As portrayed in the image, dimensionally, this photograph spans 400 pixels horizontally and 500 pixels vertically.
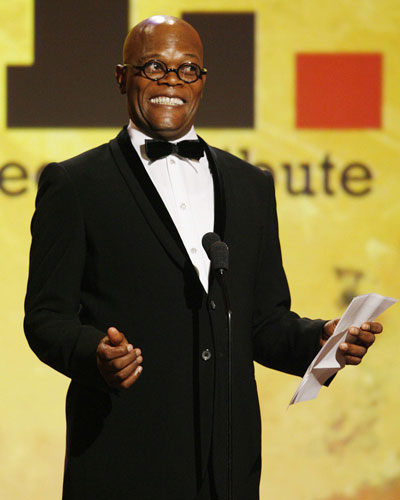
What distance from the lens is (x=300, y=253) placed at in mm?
3498

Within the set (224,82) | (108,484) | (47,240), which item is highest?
(224,82)

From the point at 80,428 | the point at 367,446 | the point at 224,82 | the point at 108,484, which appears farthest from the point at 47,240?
the point at 367,446

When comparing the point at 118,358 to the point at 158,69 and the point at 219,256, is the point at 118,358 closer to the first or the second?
the point at 219,256

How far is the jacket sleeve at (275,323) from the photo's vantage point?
1869 millimetres

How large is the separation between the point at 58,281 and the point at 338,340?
558mm

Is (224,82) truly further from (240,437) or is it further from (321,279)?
(240,437)

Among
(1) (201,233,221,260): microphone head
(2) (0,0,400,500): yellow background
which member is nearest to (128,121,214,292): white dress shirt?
(1) (201,233,221,260): microphone head

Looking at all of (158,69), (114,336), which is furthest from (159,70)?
(114,336)

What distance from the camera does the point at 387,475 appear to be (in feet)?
11.7

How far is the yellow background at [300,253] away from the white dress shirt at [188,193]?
5.10 feet

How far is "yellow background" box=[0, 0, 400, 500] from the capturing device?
11.3 feet

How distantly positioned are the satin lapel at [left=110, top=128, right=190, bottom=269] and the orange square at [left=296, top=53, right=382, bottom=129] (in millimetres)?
1745

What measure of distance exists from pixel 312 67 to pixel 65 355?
217 cm

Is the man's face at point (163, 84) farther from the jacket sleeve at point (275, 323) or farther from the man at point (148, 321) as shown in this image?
the jacket sleeve at point (275, 323)
